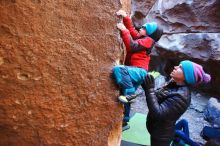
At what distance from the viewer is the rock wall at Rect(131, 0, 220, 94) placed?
19.3 ft

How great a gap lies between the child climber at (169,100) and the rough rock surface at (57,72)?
256 millimetres

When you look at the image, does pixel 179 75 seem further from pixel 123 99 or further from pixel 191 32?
pixel 191 32

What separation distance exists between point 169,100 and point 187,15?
454 cm

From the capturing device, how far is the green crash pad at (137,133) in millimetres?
3494

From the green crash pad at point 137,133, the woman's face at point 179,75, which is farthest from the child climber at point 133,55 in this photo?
the green crash pad at point 137,133

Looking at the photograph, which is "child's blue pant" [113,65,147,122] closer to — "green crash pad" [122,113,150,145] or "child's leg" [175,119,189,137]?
"green crash pad" [122,113,150,145]

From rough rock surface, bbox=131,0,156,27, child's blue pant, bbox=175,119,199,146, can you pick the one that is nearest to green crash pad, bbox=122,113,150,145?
child's blue pant, bbox=175,119,199,146

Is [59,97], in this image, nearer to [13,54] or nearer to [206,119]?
[13,54]

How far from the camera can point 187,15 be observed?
249 inches

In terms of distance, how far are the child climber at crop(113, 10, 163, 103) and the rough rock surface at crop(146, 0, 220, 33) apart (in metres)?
3.87

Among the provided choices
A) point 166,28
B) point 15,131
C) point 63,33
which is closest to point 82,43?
point 63,33

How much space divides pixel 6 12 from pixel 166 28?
5267 mm

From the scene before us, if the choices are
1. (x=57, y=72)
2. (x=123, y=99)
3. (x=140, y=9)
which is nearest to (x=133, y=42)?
(x=123, y=99)

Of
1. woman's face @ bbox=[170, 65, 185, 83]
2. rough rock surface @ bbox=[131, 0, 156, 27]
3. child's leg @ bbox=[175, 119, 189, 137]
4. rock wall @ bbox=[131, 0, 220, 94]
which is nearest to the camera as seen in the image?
woman's face @ bbox=[170, 65, 185, 83]
